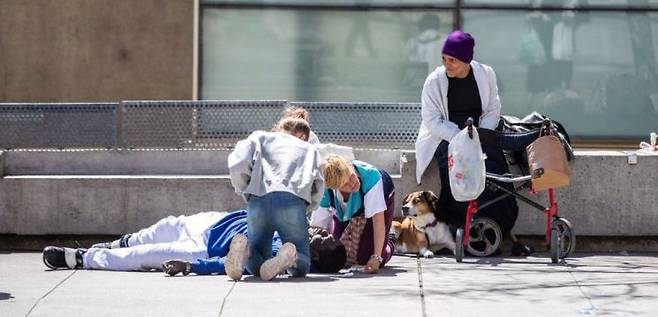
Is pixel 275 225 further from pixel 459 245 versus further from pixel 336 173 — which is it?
pixel 459 245

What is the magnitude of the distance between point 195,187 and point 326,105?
4.55 feet

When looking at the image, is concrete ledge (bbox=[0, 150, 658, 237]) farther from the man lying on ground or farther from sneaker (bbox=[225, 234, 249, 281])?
sneaker (bbox=[225, 234, 249, 281])

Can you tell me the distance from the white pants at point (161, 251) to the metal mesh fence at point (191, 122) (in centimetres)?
195

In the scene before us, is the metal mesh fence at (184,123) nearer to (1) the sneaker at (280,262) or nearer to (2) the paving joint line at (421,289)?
(2) the paving joint line at (421,289)

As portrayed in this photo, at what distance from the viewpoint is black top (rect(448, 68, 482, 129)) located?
39.0 feet

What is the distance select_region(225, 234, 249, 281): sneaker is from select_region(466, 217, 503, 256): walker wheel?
8.09 ft

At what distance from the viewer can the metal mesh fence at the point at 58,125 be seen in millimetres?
12852

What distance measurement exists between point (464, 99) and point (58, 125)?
3.64 meters

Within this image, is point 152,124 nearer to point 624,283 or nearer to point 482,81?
point 482,81

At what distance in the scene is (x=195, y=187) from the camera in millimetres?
12438

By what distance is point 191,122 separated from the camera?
12883 millimetres

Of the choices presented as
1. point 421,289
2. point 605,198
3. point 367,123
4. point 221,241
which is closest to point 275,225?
point 221,241

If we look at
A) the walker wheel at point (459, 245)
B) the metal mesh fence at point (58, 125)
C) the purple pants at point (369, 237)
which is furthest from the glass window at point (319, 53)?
the purple pants at point (369, 237)

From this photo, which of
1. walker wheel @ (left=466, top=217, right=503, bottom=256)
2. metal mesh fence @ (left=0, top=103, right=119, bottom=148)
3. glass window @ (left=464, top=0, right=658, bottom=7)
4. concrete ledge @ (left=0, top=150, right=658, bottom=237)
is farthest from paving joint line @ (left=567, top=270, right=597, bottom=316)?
glass window @ (left=464, top=0, right=658, bottom=7)
